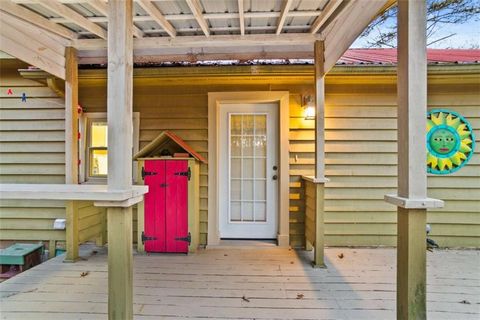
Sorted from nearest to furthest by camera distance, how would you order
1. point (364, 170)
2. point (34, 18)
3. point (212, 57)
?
point (34, 18) < point (212, 57) < point (364, 170)

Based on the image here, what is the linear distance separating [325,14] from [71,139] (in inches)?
113

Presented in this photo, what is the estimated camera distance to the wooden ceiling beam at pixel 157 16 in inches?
87.8

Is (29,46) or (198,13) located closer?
(198,13)

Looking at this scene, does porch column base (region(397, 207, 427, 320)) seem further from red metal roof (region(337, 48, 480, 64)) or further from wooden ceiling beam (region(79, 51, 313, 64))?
red metal roof (region(337, 48, 480, 64))

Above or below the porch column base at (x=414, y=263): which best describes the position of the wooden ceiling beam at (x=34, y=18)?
above

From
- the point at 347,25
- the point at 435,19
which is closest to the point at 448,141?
the point at 347,25

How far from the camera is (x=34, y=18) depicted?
2.48 metres

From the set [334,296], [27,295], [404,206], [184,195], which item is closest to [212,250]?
[184,195]

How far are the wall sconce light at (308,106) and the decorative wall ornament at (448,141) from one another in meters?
1.51

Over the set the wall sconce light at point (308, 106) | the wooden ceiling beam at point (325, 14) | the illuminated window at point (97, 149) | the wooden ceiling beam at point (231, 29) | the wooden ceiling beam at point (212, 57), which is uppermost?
the wooden ceiling beam at point (231, 29)

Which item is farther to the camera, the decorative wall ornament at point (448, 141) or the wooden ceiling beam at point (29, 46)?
the decorative wall ornament at point (448, 141)

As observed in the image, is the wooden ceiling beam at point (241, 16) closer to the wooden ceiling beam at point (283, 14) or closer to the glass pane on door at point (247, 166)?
the wooden ceiling beam at point (283, 14)

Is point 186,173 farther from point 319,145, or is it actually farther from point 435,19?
point 435,19

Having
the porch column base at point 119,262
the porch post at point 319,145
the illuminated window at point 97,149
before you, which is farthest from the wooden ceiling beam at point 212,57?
the porch column base at point 119,262
